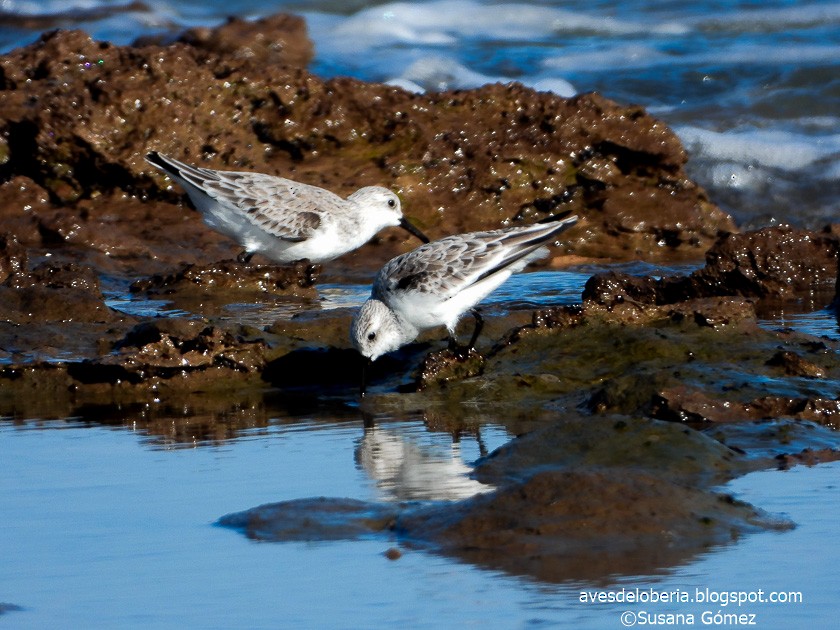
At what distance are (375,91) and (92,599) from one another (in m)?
8.14

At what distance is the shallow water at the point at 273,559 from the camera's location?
3.38 meters

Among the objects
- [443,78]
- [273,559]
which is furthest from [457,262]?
[443,78]

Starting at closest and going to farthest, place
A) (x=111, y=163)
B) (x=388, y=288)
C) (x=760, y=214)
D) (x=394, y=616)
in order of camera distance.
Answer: (x=394, y=616), (x=388, y=288), (x=111, y=163), (x=760, y=214)

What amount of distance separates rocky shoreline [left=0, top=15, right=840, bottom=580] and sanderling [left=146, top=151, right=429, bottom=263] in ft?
1.59

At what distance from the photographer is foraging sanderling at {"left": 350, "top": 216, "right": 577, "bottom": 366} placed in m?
6.64

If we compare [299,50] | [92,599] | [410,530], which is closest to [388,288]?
[410,530]

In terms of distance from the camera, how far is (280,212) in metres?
9.68

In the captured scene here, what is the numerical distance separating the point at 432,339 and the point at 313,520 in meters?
3.52

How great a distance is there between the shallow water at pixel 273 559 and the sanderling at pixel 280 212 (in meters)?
4.49

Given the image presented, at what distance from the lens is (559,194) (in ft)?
37.1

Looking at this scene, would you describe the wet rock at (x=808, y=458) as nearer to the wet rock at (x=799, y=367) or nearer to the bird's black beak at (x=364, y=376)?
the wet rock at (x=799, y=367)

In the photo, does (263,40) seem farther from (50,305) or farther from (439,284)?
(439,284)

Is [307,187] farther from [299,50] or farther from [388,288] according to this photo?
[299,50]

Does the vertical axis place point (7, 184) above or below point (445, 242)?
above
